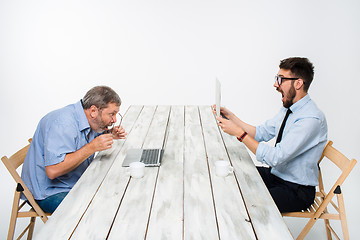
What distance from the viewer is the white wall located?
4352 millimetres

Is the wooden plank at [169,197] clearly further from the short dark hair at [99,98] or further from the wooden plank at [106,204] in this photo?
the short dark hair at [99,98]

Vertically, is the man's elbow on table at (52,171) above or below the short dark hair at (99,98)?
below

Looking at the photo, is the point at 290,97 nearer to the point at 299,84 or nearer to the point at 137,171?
the point at 299,84

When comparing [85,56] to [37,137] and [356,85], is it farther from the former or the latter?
[356,85]

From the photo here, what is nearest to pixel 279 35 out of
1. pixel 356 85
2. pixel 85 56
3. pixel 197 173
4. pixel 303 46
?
pixel 303 46

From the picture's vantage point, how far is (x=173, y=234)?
134 centimetres

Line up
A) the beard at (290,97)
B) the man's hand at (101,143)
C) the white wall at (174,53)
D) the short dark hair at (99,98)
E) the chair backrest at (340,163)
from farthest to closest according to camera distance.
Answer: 1. the white wall at (174,53)
2. the beard at (290,97)
3. the short dark hair at (99,98)
4. the man's hand at (101,143)
5. the chair backrest at (340,163)

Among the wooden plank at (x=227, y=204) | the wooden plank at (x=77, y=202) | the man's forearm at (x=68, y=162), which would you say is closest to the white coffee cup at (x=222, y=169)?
the wooden plank at (x=227, y=204)

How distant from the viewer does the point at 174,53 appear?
15.2 feet

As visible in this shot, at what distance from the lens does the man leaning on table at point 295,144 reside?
2.06 m

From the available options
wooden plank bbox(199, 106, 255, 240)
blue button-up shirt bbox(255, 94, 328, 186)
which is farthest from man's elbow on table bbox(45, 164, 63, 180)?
blue button-up shirt bbox(255, 94, 328, 186)

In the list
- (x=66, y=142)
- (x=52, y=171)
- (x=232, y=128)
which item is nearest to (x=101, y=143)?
(x=66, y=142)

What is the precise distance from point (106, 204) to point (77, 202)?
135 mm

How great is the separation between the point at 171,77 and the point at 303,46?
67.5 inches
